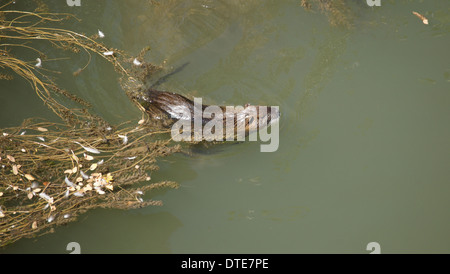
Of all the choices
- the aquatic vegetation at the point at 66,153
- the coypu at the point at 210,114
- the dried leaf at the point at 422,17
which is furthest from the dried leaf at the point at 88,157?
the dried leaf at the point at 422,17

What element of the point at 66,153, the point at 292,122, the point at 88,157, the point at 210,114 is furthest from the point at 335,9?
the point at 66,153

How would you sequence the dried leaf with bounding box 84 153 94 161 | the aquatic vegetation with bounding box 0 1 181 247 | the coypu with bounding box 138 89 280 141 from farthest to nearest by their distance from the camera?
the coypu with bounding box 138 89 280 141
the dried leaf with bounding box 84 153 94 161
the aquatic vegetation with bounding box 0 1 181 247

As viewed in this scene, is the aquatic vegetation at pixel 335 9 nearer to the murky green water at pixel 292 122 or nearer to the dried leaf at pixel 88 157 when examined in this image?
the murky green water at pixel 292 122

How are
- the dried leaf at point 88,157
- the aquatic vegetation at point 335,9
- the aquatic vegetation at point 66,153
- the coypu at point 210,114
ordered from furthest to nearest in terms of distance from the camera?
the aquatic vegetation at point 335,9 < the coypu at point 210,114 < the dried leaf at point 88,157 < the aquatic vegetation at point 66,153

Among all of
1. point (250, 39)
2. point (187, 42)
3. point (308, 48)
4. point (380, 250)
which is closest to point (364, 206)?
point (380, 250)

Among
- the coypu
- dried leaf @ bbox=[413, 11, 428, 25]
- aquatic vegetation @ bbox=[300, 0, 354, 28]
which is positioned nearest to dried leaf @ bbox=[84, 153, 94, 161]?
the coypu

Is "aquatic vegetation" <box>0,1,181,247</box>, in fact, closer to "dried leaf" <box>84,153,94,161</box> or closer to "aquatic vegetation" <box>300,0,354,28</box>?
"dried leaf" <box>84,153,94,161</box>
